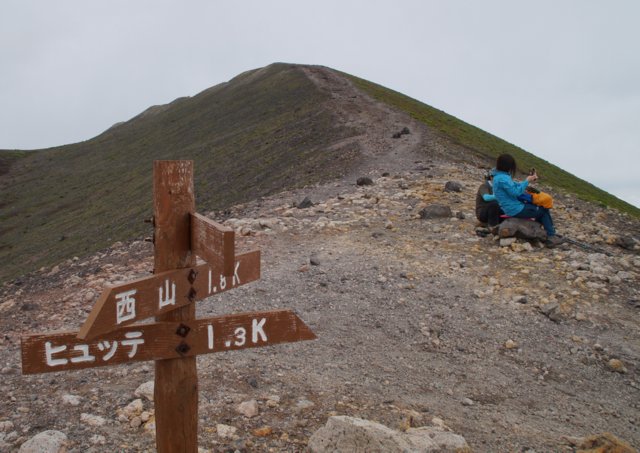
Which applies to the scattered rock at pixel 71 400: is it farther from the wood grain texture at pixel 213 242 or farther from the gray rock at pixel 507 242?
the gray rock at pixel 507 242

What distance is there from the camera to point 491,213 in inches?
391

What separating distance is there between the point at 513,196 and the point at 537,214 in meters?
0.58

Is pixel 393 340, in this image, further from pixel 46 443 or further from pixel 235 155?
pixel 235 155

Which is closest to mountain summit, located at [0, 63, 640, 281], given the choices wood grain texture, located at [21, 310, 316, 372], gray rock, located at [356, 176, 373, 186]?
gray rock, located at [356, 176, 373, 186]

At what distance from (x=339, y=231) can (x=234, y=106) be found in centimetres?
3125

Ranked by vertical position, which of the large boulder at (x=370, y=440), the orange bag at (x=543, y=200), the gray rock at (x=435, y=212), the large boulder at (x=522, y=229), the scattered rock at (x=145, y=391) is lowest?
the scattered rock at (x=145, y=391)

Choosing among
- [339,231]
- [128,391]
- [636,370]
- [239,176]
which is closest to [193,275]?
[128,391]

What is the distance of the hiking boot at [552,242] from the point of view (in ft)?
31.3

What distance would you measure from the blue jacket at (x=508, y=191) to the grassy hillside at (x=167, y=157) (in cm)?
711

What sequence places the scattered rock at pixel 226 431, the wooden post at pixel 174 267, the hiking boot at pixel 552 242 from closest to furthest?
the wooden post at pixel 174 267 < the scattered rock at pixel 226 431 < the hiking boot at pixel 552 242

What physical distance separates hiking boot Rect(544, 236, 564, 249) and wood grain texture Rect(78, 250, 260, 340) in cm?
750

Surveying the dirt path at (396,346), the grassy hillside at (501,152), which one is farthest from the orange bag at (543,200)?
the grassy hillside at (501,152)

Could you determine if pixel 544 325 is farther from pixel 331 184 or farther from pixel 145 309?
pixel 331 184

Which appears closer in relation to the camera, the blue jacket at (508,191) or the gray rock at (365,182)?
the blue jacket at (508,191)
